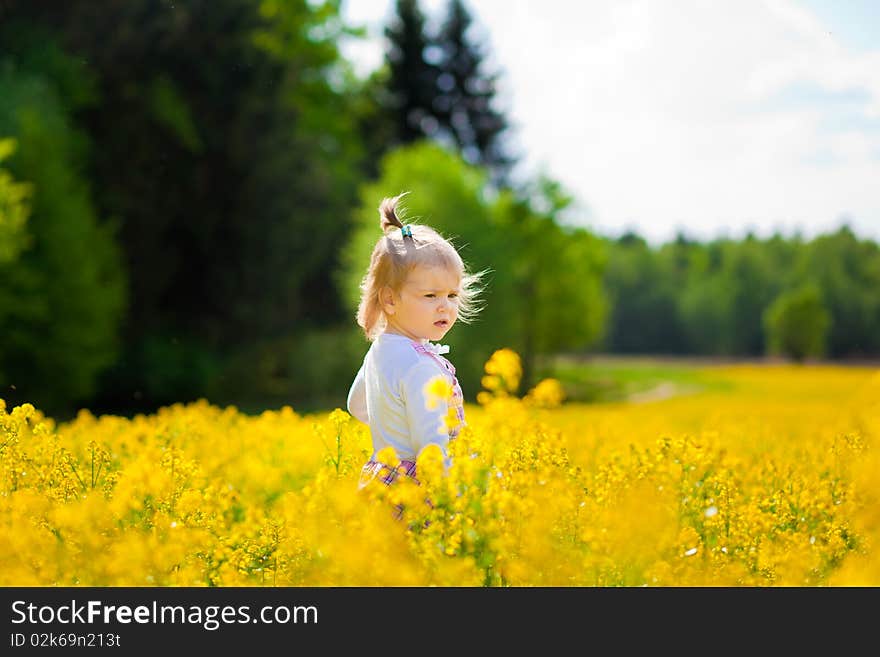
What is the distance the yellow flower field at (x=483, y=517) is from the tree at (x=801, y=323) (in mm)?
40365

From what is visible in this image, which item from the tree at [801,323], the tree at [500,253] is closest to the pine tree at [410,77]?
the tree at [500,253]

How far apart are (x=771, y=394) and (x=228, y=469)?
2068 cm

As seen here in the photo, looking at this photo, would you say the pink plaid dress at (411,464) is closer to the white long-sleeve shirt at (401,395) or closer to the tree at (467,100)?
the white long-sleeve shirt at (401,395)

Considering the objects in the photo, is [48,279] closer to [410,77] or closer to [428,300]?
[428,300]

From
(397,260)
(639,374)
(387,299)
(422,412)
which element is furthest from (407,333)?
(639,374)

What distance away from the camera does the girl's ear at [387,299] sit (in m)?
3.92

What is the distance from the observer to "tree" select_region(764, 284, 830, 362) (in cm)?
4238

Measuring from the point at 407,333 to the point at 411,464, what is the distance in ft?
1.77

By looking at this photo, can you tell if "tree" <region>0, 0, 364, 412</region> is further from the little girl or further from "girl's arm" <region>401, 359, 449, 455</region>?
"girl's arm" <region>401, 359, 449, 455</region>

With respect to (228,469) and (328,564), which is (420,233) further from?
(228,469)

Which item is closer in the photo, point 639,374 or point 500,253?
point 500,253

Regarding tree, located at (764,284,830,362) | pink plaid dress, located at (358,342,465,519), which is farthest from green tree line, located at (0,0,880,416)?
tree, located at (764,284,830,362)

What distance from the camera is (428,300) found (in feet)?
12.5
